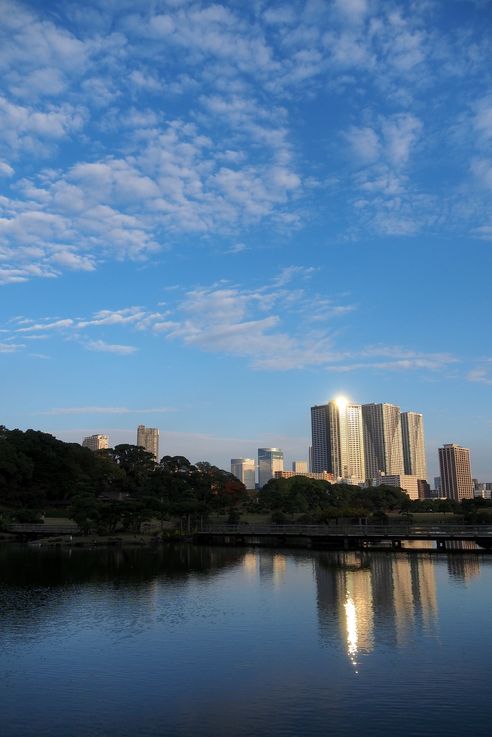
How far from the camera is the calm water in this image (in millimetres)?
16109

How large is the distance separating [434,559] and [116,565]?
1096 inches

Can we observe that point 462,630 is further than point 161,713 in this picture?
Yes

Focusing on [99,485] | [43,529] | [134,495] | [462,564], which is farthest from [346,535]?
[99,485]

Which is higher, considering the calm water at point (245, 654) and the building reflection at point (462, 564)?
the building reflection at point (462, 564)

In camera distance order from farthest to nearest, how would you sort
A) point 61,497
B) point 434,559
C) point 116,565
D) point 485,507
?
point 485,507
point 61,497
point 434,559
point 116,565

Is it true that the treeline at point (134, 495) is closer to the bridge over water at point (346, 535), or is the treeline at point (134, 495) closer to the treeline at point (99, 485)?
the treeline at point (99, 485)

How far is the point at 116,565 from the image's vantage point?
48.6 metres

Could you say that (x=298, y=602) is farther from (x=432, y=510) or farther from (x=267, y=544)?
(x=432, y=510)

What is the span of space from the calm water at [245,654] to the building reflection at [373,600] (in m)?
0.13

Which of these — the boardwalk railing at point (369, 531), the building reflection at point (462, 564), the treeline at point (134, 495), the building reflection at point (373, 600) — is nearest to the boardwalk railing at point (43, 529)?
the treeline at point (134, 495)

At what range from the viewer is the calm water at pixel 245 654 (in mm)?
16109

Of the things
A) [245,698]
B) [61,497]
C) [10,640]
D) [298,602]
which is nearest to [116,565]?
[298,602]

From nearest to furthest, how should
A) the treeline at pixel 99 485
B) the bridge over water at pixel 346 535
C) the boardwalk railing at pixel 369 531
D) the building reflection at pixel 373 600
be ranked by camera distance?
the building reflection at pixel 373 600, the boardwalk railing at pixel 369 531, the bridge over water at pixel 346 535, the treeline at pixel 99 485

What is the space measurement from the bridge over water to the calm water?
1593cm
